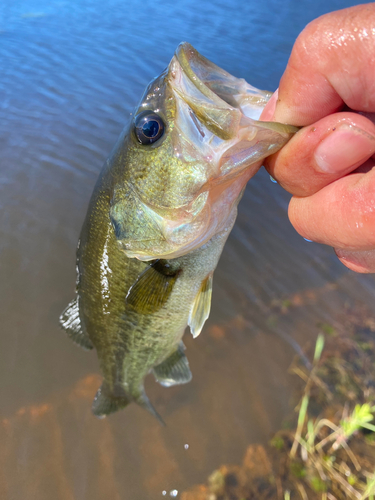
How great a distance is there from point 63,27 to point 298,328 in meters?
12.1

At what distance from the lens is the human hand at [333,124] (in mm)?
983

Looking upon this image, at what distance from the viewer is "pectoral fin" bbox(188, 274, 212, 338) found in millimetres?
2049

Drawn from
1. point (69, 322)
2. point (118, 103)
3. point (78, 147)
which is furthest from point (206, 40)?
point (69, 322)

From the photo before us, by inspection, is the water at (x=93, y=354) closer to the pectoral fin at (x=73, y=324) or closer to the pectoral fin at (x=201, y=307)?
the pectoral fin at (x=73, y=324)

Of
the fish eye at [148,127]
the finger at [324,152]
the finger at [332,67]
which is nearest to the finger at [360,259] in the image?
the finger at [324,152]

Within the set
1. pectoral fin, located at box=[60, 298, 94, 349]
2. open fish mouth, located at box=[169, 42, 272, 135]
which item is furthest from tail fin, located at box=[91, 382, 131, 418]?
open fish mouth, located at box=[169, 42, 272, 135]

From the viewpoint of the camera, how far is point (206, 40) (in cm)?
937

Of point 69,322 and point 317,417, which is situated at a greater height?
point 69,322

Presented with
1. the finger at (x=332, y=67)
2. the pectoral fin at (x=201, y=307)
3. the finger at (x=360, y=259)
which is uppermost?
the finger at (x=332, y=67)

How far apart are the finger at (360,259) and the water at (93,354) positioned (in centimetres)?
218

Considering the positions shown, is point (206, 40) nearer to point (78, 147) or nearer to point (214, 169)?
point (78, 147)

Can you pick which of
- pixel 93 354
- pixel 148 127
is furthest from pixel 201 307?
pixel 93 354

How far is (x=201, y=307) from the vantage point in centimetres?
207

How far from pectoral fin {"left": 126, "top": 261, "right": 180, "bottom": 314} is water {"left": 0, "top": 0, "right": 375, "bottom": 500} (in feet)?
5.51
